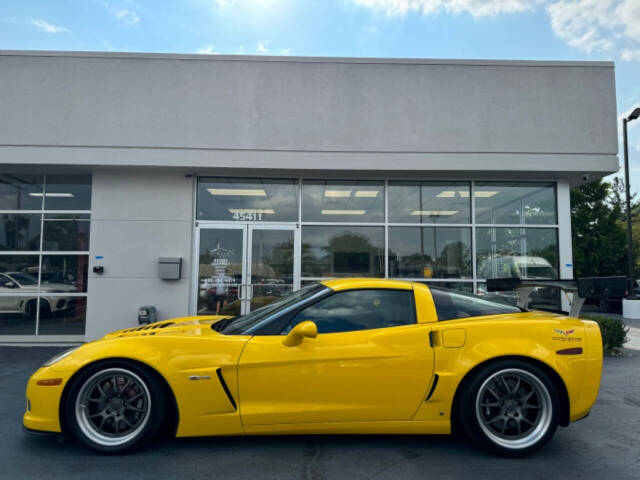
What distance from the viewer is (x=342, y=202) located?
8383 mm

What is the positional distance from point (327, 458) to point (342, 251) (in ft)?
17.7

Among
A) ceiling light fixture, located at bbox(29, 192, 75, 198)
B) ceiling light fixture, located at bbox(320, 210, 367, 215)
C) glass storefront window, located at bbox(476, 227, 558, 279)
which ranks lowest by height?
glass storefront window, located at bbox(476, 227, 558, 279)

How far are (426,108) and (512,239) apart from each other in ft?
10.4

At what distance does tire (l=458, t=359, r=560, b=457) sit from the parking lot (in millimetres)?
131

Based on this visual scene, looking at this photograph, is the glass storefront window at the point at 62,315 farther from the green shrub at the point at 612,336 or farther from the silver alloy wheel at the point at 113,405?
the green shrub at the point at 612,336

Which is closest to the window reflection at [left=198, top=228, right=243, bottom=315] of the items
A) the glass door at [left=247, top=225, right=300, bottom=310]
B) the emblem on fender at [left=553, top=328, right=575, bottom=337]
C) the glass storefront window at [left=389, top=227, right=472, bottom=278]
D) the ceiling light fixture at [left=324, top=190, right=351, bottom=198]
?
the glass door at [left=247, top=225, right=300, bottom=310]

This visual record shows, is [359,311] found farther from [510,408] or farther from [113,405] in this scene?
[113,405]

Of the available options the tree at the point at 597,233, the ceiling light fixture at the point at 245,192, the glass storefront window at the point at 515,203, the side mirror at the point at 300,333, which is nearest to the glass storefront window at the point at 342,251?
the ceiling light fixture at the point at 245,192

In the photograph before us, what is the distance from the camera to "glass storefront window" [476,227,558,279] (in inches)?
329

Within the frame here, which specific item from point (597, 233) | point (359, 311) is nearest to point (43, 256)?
point (359, 311)

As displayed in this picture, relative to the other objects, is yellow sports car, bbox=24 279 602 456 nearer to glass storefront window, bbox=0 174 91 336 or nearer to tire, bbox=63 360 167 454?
tire, bbox=63 360 167 454

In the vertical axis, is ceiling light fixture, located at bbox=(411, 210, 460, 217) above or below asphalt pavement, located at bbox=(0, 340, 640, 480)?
above

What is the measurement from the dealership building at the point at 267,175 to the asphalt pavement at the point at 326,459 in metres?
4.67

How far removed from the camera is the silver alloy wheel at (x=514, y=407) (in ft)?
10.3
